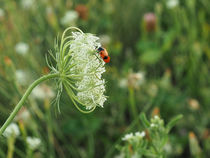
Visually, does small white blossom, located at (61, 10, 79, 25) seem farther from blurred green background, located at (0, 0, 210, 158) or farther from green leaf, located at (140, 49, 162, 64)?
green leaf, located at (140, 49, 162, 64)

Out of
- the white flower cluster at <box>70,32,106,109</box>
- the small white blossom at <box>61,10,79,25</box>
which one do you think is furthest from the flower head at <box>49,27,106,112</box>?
the small white blossom at <box>61,10,79,25</box>

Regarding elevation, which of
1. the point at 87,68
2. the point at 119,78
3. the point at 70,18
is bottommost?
the point at 87,68

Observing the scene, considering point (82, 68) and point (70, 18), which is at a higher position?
point (70, 18)

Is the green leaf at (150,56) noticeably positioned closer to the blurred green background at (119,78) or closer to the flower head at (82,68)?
the blurred green background at (119,78)

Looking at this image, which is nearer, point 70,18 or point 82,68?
point 82,68

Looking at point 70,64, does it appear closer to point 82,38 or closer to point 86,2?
point 82,38

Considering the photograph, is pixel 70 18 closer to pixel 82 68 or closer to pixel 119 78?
pixel 119 78

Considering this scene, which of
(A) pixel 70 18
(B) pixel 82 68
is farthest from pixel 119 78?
(B) pixel 82 68
